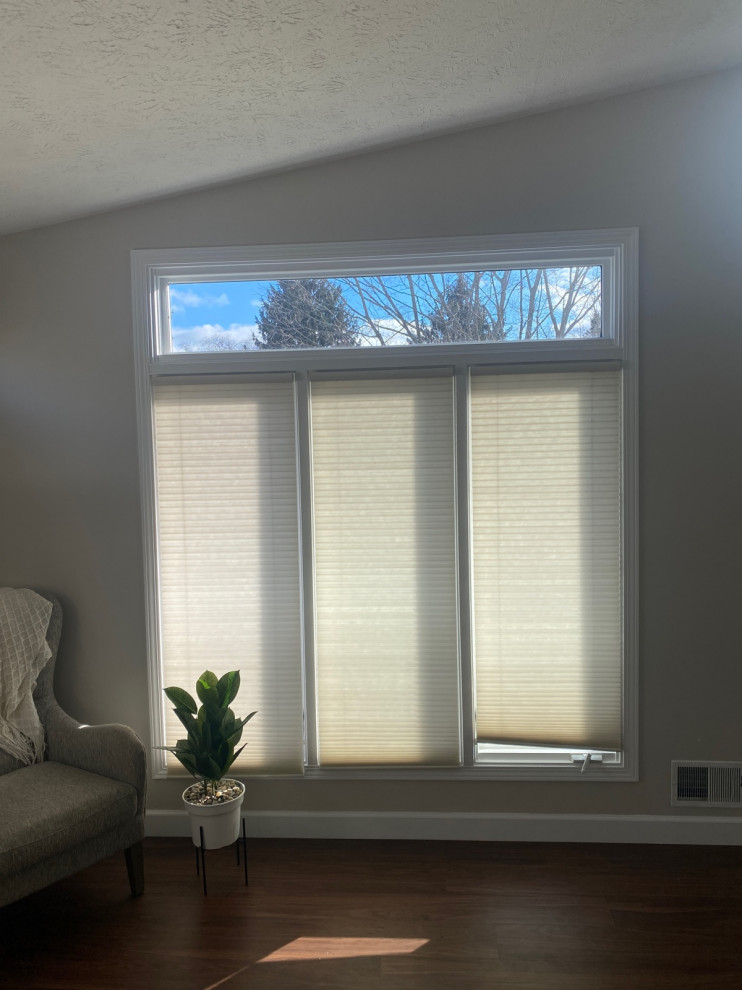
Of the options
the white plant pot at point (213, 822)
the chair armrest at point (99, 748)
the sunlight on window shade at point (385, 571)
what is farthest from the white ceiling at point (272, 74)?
the white plant pot at point (213, 822)

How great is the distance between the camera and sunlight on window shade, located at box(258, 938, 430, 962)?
224cm

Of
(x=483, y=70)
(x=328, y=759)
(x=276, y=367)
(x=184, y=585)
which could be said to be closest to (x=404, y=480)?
(x=276, y=367)

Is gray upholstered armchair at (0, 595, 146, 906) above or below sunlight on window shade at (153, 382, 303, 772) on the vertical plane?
below

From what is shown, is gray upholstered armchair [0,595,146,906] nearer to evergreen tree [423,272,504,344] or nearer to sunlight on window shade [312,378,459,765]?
sunlight on window shade [312,378,459,765]

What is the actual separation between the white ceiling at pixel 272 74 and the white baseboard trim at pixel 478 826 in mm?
2597

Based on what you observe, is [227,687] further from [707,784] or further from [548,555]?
[707,784]

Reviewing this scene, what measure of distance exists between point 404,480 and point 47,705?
1.72m

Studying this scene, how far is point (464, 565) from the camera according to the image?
288 cm

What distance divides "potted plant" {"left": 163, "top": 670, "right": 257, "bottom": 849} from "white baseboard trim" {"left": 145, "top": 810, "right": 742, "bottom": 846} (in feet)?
1.23

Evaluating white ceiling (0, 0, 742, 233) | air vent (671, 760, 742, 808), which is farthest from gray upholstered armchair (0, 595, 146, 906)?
air vent (671, 760, 742, 808)

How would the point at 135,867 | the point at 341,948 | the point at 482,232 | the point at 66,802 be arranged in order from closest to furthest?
the point at 341,948
the point at 66,802
the point at 135,867
the point at 482,232

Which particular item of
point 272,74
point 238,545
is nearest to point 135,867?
point 238,545

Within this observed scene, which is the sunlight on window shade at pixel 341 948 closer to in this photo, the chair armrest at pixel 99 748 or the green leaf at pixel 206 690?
the chair armrest at pixel 99 748

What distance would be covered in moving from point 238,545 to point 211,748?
0.81 metres
